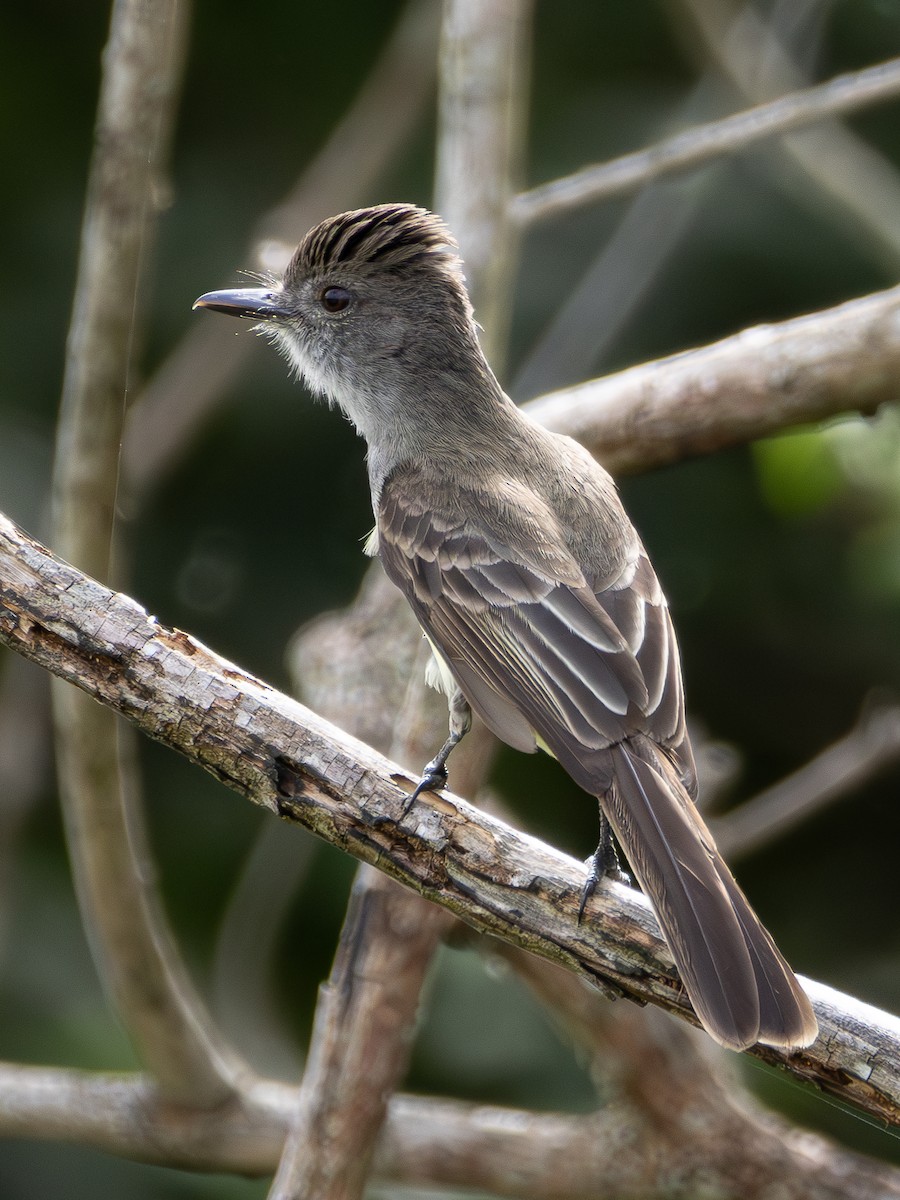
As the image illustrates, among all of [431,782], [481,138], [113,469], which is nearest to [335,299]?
[481,138]

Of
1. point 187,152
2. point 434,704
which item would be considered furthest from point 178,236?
point 434,704

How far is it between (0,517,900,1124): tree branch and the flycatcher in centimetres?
10

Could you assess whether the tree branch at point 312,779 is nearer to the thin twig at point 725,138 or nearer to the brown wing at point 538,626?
the brown wing at point 538,626

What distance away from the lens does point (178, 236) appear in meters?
5.65

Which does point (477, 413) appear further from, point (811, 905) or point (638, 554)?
point (811, 905)

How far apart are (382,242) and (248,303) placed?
0.43 metres

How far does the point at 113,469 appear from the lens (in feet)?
10.7

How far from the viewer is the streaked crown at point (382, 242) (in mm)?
3977

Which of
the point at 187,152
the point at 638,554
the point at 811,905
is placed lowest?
the point at 638,554

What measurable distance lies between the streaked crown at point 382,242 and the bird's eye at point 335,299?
6cm

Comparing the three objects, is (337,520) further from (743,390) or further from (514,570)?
(514,570)

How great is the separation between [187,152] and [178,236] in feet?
1.65

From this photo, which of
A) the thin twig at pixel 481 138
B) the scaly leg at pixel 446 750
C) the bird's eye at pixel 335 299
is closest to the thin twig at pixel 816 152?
the thin twig at pixel 481 138

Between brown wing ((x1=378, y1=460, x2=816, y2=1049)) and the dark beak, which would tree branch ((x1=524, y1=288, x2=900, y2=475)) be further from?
the dark beak
